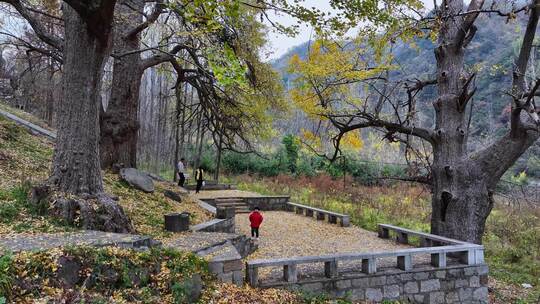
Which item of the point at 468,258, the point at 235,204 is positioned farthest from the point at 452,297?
the point at 235,204

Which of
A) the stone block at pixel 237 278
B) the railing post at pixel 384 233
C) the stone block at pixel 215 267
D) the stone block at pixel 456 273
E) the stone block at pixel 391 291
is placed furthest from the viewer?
the railing post at pixel 384 233

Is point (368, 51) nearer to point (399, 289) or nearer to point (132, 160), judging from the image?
point (399, 289)

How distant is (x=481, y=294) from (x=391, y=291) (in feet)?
7.42

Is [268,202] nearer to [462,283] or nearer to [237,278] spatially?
[462,283]

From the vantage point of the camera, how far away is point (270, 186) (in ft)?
71.5

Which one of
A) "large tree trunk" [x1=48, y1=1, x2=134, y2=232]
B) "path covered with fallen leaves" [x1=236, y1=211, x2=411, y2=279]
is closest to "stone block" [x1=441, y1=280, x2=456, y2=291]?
"path covered with fallen leaves" [x1=236, y1=211, x2=411, y2=279]

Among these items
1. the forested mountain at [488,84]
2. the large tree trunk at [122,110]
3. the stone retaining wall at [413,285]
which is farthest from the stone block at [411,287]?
the forested mountain at [488,84]

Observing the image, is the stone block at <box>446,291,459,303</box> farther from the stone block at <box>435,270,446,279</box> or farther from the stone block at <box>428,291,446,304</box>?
the stone block at <box>435,270,446,279</box>

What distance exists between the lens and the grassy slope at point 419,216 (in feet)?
30.7

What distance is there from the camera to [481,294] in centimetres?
790

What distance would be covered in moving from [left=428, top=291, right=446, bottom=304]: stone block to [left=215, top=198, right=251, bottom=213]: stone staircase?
29.0 ft

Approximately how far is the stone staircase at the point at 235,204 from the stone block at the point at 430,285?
877cm

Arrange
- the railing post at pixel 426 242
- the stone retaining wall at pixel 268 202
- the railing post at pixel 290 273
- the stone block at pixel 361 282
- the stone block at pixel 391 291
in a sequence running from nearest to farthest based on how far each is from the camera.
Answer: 1. the railing post at pixel 290 273
2. the stone block at pixel 361 282
3. the stone block at pixel 391 291
4. the railing post at pixel 426 242
5. the stone retaining wall at pixel 268 202

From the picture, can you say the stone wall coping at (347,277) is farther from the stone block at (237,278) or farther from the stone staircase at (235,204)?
the stone staircase at (235,204)
